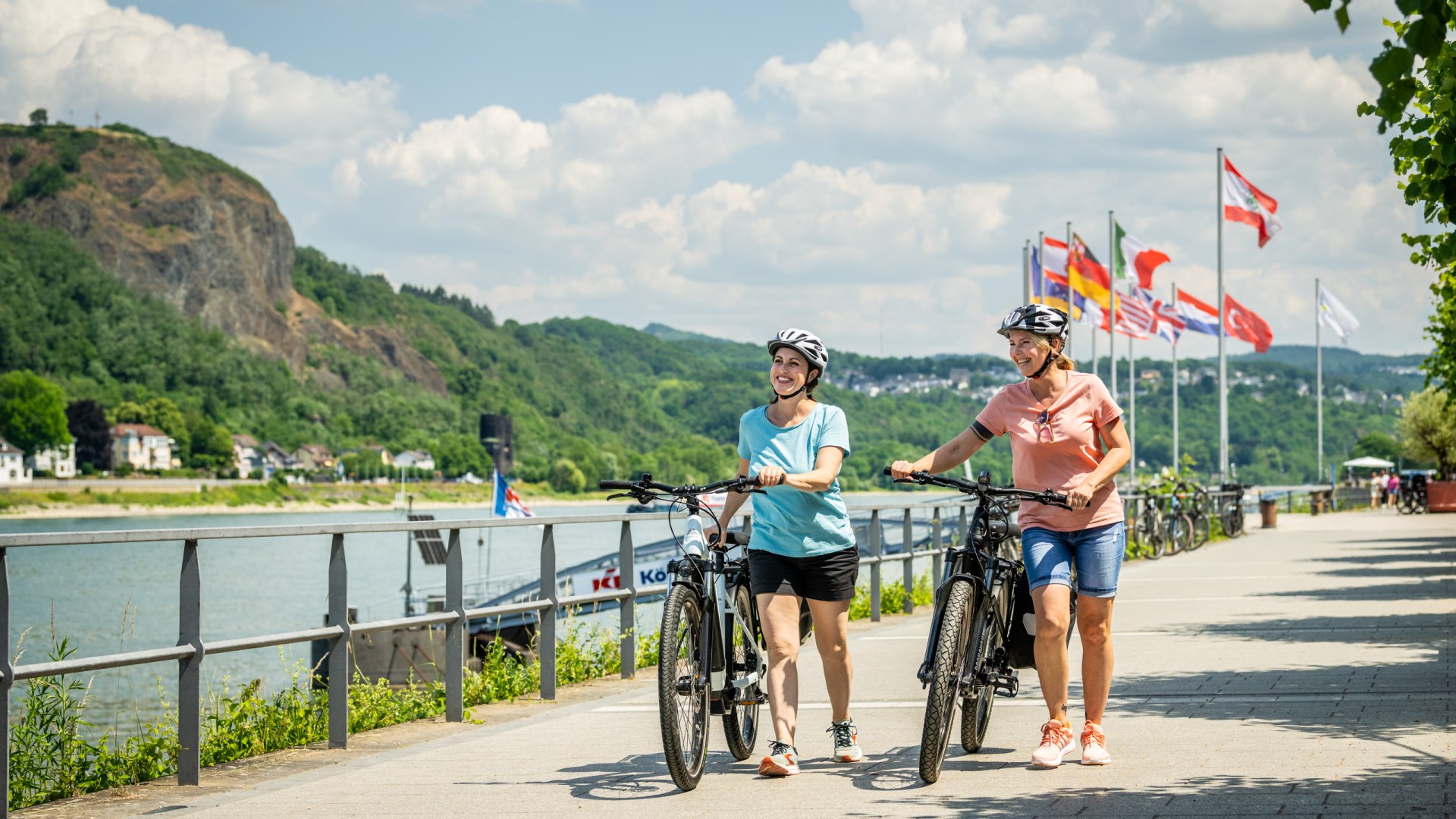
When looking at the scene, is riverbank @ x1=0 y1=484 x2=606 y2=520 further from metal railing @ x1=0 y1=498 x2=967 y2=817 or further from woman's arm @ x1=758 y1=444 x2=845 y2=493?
woman's arm @ x1=758 y1=444 x2=845 y2=493

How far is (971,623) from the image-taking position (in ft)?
21.4

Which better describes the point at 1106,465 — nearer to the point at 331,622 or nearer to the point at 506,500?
the point at 331,622

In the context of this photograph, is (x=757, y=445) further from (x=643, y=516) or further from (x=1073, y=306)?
(x=1073, y=306)

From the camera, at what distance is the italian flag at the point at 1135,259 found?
1501 inches

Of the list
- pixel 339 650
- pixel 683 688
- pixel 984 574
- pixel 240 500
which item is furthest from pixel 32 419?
pixel 984 574

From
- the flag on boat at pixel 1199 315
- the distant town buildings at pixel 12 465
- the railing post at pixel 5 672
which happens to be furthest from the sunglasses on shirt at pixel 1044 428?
the distant town buildings at pixel 12 465

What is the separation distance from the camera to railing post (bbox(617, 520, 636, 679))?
1082 centimetres

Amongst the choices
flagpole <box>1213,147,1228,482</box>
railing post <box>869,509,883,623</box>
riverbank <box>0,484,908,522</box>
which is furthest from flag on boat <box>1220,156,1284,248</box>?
riverbank <box>0,484,908,522</box>

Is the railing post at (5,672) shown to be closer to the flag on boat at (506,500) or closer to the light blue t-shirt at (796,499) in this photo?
the light blue t-shirt at (796,499)

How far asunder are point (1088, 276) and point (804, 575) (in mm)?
32166

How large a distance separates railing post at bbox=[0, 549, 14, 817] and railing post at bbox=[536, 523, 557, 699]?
165 inches

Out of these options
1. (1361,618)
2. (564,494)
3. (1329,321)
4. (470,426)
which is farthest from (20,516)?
(1361,618)

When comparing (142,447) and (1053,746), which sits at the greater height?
(142,447)

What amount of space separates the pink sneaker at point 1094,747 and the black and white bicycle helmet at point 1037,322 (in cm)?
160
